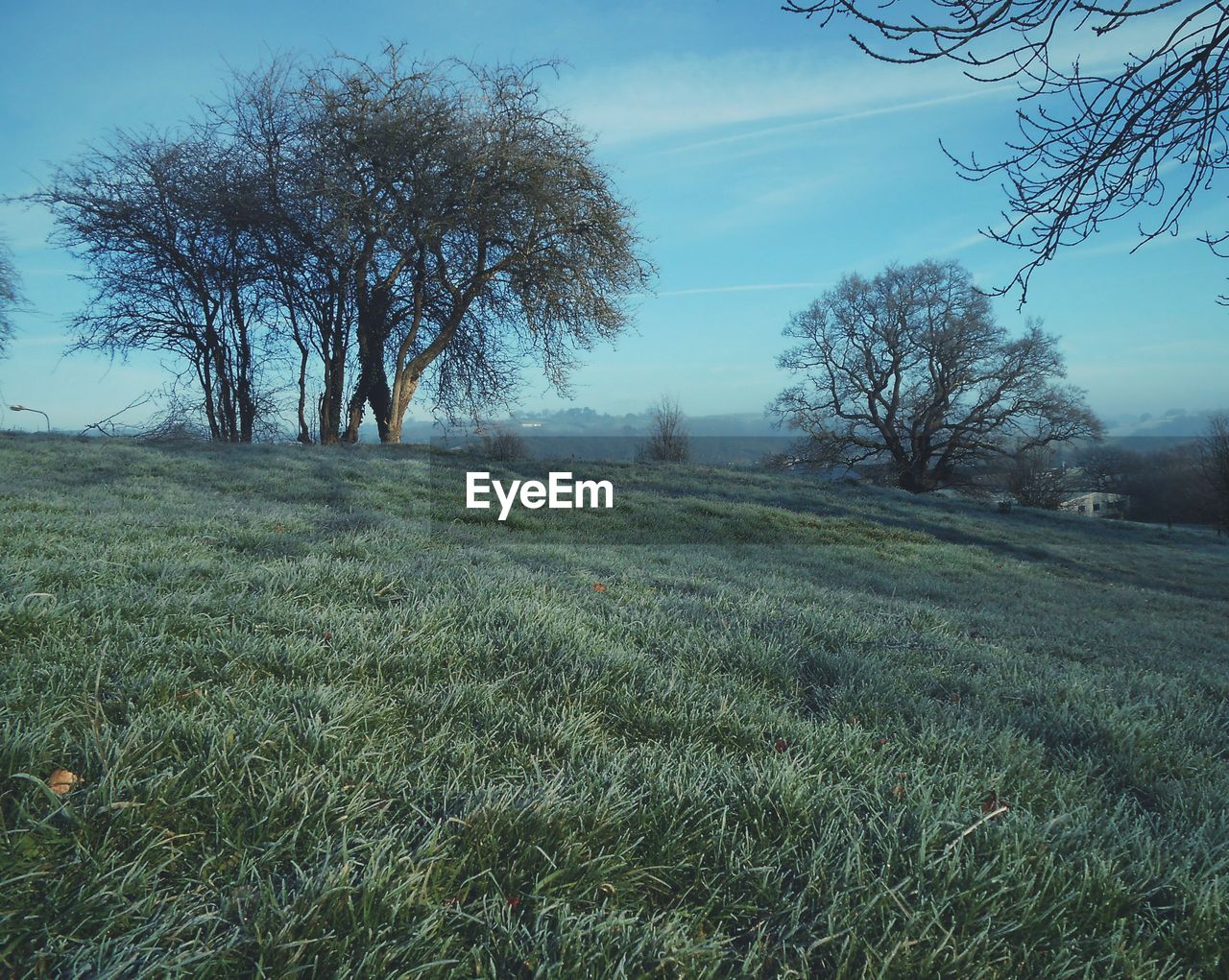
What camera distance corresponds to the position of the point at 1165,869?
1.86 m

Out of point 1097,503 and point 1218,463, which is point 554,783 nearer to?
point 1218,463

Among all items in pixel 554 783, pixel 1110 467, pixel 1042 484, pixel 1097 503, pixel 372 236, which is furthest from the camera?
pixel 1110 467

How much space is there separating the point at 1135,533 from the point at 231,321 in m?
32.4

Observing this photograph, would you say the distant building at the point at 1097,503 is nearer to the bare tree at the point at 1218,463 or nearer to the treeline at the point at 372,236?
the bare tree at the point at 1218,463

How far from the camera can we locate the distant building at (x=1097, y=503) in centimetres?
4531

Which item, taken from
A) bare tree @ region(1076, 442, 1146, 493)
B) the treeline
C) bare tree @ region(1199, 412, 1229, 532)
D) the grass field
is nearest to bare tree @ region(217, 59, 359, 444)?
the treeline

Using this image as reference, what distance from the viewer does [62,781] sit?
175 centimetres

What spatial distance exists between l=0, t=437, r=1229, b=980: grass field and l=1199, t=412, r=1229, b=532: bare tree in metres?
32.2

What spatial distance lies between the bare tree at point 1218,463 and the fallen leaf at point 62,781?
1491 inches

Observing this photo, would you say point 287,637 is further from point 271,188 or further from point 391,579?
point 271,188

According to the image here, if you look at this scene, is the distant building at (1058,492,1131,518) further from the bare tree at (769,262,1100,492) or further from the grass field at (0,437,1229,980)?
the grass field at (0,437,1229,980)

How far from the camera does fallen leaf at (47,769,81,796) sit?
1736 millimetres

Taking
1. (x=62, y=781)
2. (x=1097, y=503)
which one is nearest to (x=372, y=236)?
(x=62, y=781)

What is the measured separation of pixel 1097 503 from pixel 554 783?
6138cm
